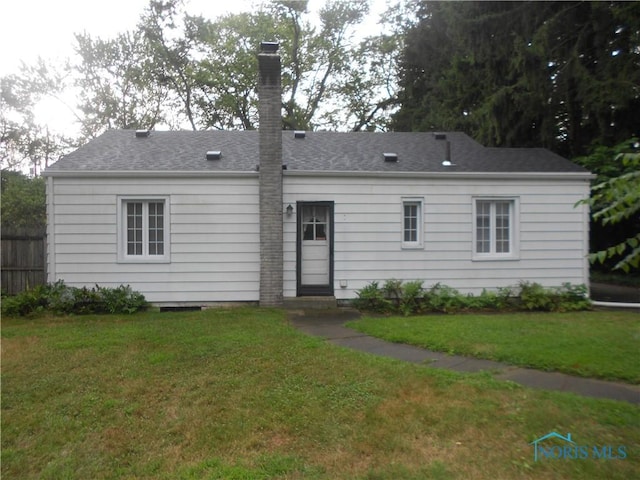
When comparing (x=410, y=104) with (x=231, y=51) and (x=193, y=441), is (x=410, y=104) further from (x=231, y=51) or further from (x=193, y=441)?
(x=193, y=441)

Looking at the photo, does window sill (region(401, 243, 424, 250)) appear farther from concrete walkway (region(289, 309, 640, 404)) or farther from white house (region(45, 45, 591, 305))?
concrete walkway (region(289, 309, 640, 404))

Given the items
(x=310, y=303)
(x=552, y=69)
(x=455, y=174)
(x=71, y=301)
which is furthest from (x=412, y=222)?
(x=71, y=301)

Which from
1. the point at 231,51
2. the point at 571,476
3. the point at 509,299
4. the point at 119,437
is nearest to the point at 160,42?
the point at 231,51

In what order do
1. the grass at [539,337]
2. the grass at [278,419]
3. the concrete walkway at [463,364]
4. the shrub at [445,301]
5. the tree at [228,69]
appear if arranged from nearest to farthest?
the grass at [278,419]
the concrete walkway at [463,364]
the grass at [539,337]
the shrub at [445,301]
the tree at [228,69]

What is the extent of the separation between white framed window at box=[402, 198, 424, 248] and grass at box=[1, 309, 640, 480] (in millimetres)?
4905

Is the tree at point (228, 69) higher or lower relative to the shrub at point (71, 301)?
higher

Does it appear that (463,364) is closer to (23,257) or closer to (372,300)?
(372,300)

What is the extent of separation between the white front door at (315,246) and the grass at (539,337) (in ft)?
7.26

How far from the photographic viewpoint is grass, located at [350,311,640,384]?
17.6 ft

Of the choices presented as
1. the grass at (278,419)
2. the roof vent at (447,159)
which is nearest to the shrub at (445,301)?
the roof vent at (447,159)

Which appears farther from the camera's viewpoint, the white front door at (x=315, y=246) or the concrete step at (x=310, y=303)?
the white front door at (x=315, y=246)

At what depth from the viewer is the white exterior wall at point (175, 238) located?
961 cm

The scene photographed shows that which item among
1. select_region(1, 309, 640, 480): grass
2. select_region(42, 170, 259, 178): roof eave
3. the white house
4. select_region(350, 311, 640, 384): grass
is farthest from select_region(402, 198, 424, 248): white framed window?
select_region(1, 309, 640, 480): grass

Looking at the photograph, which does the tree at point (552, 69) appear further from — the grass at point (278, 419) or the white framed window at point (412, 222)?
the grass at point (278, 419)
